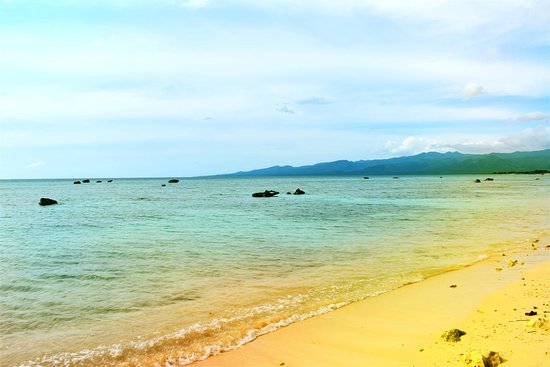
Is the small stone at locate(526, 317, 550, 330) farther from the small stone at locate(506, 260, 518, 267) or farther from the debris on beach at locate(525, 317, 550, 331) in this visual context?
the small stone at locate(506, 260, 518, 267)

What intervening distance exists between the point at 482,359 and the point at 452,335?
143cm

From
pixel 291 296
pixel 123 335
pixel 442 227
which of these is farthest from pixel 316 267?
pixel 442 227

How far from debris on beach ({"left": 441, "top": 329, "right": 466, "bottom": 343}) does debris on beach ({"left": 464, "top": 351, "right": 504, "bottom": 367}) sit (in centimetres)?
101

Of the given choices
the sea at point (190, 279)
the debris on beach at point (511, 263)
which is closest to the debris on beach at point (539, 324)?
the sea at point (190, 279)

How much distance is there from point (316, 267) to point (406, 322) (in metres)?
6.51

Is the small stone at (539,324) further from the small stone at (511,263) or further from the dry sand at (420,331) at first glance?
the small stone at (511,263)

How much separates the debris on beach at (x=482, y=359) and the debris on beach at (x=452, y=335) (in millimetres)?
1013

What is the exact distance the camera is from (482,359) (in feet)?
20.7

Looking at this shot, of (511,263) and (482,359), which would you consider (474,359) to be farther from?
(511,263)

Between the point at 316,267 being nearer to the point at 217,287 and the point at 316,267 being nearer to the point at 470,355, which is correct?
the point at 217,287

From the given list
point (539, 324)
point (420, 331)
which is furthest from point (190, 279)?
point (539, 324)

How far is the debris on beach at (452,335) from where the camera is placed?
7.62 m

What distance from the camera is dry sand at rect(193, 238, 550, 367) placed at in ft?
23.3

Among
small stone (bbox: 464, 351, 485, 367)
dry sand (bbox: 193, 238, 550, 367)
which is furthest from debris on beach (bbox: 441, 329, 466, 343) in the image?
small stone (bbox: 464, 351, 485, 367)
